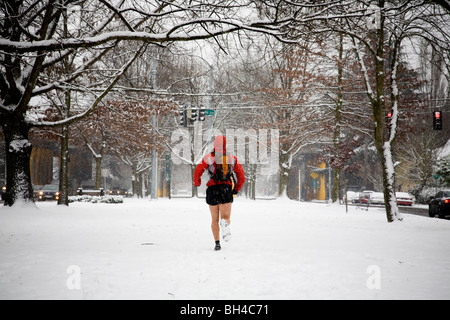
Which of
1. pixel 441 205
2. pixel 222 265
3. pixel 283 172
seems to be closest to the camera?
pixel 222 265

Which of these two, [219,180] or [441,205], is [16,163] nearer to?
[219,180]

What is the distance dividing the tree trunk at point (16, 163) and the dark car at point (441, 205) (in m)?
19.1

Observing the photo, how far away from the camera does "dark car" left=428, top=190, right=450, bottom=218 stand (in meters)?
19.0

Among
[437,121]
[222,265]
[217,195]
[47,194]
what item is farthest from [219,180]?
[47,194]

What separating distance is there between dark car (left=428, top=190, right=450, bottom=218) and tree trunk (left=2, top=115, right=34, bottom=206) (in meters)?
19.1

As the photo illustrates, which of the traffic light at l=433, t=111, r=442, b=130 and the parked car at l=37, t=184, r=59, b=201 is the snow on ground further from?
the parked car at l=37, t=184, r=59, b=201

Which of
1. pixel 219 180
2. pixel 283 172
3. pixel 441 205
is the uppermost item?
pixel 283 172

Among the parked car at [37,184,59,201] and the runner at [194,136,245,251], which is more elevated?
the runner at [194,136,245,251]

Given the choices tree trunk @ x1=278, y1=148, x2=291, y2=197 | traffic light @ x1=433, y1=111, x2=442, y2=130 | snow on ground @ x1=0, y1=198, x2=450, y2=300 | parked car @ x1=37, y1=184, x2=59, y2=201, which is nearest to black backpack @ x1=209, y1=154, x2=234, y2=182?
snow on ground @ x1=0, y1=198, x2=450, y2=300

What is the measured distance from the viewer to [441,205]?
1925 centimetres

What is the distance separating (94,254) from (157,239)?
223cm

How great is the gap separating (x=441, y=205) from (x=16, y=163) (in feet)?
64.4

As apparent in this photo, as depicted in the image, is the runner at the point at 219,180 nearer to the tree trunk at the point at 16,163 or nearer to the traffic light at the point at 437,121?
the tree trunk at the point at 16,163

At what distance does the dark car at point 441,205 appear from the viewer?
749 inches
